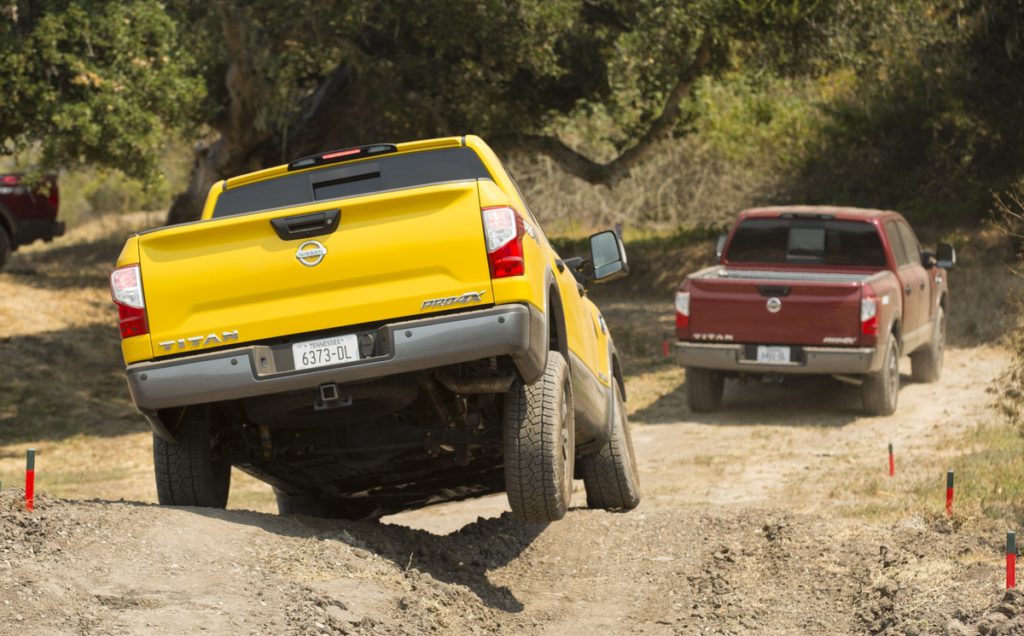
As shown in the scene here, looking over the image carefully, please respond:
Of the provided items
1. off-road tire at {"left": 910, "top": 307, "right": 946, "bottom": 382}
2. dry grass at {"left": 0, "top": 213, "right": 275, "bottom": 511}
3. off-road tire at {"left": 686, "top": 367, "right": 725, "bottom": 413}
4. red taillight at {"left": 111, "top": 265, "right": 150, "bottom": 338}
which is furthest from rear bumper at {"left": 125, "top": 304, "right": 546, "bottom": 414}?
off-road tire at {"left": 910, "top": 307, "right": 946, "bottom": 382}

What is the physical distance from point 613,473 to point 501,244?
281cm

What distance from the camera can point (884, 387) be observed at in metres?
13.6

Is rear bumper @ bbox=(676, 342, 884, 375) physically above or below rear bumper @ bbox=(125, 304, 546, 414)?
below

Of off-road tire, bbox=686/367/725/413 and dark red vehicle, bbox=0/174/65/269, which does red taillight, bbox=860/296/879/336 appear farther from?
dark red vehicle, bbox=0/174/65/269

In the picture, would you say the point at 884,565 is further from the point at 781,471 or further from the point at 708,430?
the point at 708,430

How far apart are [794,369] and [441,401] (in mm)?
6953

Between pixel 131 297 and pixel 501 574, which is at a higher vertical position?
pixel 131 297

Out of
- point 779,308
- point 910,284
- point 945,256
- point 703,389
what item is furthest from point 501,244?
point 945,256

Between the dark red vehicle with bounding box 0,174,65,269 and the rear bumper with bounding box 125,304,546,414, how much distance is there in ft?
61.2

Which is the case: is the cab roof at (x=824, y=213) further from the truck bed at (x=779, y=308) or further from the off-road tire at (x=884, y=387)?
the off-road tire at (x=884, y=387)

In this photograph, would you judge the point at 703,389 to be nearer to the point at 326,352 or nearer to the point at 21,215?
the point at 326,352

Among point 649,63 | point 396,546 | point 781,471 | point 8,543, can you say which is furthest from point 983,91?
point 8,543

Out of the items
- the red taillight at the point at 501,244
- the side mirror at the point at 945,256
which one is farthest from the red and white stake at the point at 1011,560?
the side mirror at the point at 945,256

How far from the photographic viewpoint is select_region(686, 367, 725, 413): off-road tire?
14445mm
